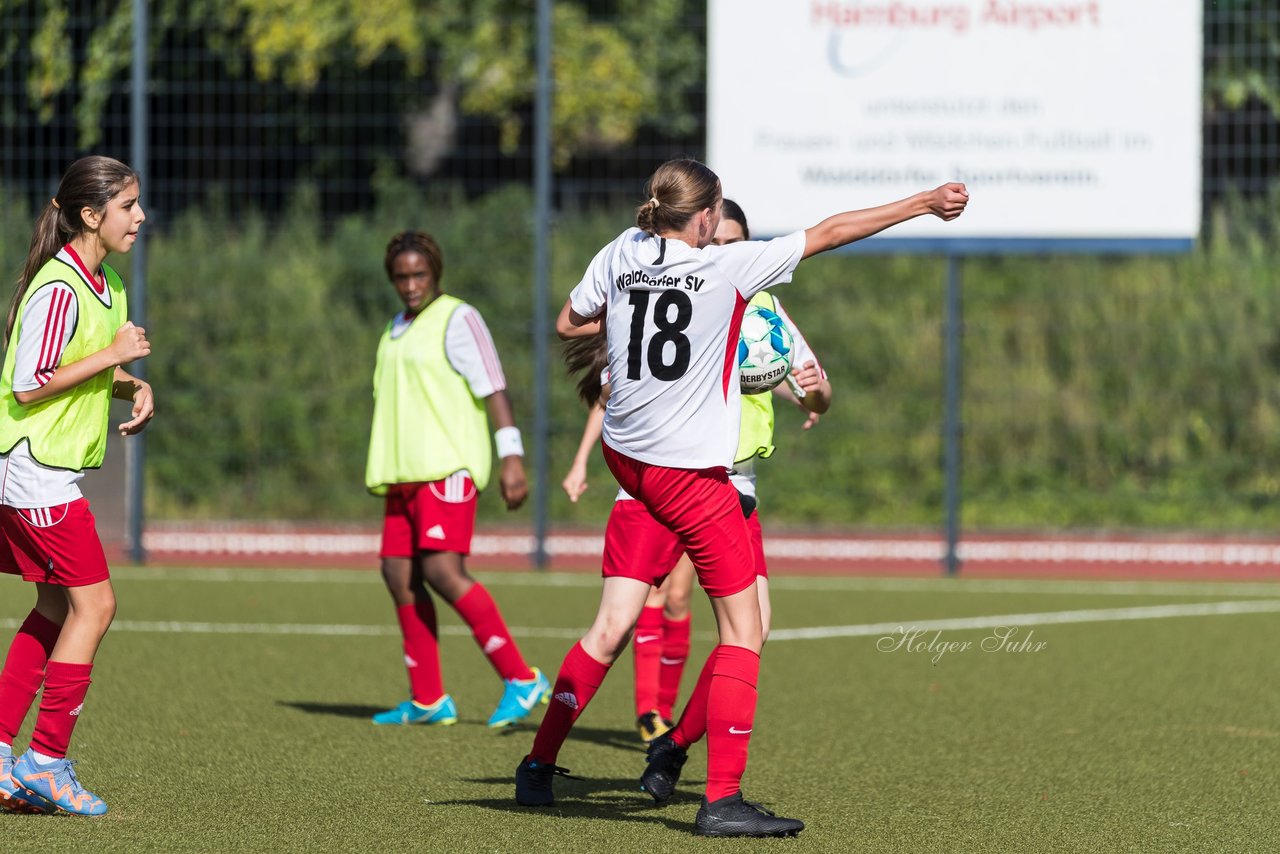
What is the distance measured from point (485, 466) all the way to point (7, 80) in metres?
8.56

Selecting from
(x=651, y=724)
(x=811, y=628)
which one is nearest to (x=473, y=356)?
(x=651, y=724)

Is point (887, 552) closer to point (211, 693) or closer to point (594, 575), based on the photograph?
point (594, 575)

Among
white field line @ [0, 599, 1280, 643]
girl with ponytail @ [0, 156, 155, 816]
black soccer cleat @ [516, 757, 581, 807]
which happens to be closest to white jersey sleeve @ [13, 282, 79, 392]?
girl with ponytail @ [0, 156, 155, 816]

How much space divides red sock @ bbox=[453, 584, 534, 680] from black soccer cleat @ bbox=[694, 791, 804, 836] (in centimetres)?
217

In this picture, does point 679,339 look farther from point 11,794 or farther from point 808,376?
point 11,794

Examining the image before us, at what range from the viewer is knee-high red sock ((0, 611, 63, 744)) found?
5.52m

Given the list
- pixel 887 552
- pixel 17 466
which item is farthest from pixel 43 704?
pixel 887 552

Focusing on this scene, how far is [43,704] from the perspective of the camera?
5.29 metres

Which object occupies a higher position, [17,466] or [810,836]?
[17,466]

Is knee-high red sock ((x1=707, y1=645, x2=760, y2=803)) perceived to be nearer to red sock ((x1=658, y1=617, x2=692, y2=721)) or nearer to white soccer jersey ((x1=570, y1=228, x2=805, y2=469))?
white soccer jersey ((x1=570, y1=228, x2=805, y2=469))

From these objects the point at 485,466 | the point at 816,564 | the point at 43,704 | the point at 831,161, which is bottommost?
the point at 816,564

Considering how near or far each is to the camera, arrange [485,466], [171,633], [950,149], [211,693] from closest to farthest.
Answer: [485,466]
[211,693]
[171,633]
[950,149]

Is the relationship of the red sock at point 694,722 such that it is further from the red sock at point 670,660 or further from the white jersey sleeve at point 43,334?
the white jersey sleeve at point 43,334

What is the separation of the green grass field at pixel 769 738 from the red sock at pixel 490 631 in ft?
0.81
